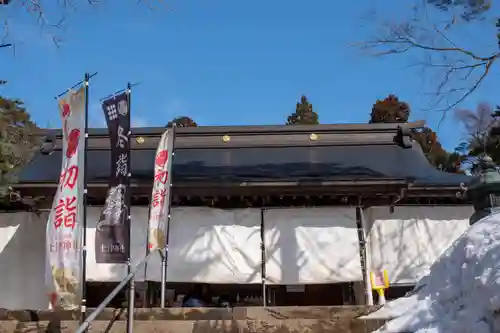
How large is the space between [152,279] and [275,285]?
9.44ft

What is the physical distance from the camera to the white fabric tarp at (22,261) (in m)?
12.3

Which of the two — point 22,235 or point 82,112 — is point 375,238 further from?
point 22,235

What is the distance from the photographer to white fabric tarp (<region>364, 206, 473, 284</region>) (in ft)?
39.7

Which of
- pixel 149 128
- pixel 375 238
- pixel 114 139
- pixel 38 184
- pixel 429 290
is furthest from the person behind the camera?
pixel 149 128

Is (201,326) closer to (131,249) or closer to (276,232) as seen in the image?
(276,232)

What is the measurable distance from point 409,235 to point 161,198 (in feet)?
20.0

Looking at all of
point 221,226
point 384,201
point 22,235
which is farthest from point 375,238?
point 22,235

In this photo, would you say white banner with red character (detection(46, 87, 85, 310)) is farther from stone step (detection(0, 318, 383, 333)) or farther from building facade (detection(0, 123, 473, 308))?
building facade (detection(0, 123, 473, 308))

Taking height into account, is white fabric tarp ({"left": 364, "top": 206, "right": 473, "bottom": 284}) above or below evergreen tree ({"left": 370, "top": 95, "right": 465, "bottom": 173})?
below

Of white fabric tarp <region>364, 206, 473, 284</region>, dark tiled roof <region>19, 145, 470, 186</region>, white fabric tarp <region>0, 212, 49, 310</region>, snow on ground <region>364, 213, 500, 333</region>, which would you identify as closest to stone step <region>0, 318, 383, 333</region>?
snow on ground <region>364, 213, 500, 333</region>

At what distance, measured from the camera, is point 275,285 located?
40.1ft

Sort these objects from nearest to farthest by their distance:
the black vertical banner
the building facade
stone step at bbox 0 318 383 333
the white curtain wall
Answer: stone step at bbox 0 318 383 333, the black vertical banner, the building facade, the white curtain wall

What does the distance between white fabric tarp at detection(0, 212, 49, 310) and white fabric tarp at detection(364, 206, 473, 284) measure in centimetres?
790

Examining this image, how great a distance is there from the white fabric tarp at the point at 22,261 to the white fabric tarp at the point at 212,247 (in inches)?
114
